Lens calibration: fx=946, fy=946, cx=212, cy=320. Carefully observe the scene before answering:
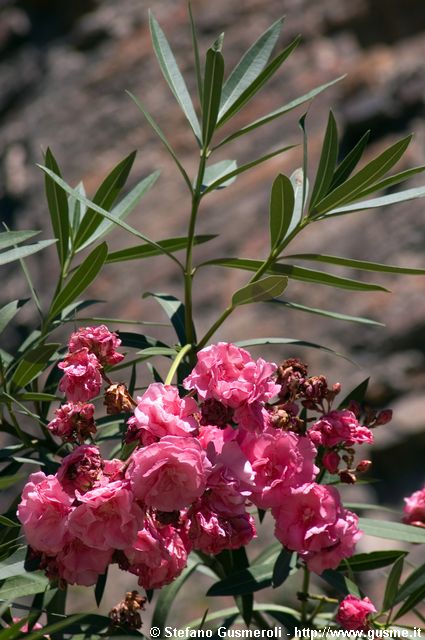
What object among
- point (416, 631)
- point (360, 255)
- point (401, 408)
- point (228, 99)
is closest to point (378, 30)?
point (360, 255)

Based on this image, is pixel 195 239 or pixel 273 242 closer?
pixel 273 242

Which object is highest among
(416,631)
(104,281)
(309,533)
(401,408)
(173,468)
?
(173,468)

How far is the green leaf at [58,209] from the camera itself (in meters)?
0.96

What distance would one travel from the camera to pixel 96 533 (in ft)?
2.26

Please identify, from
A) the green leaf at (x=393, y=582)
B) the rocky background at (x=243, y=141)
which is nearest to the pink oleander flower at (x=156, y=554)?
the green leaf at (x=393, y=582)

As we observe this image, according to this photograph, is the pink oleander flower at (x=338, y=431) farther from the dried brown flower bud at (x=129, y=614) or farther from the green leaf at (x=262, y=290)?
the dried brown flower bud at (x=129, y=614)

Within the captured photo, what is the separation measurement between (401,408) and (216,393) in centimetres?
206

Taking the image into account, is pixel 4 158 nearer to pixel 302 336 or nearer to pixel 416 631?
pixel 302 336

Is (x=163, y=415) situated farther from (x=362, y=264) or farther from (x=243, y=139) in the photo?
(x=243, y=139)

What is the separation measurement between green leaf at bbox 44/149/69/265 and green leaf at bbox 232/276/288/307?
252 mm

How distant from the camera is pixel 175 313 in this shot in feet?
3.21

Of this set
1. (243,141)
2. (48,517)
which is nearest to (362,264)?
(48,517)

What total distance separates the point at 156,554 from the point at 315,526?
13 centimetres

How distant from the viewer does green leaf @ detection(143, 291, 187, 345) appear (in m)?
0.95
